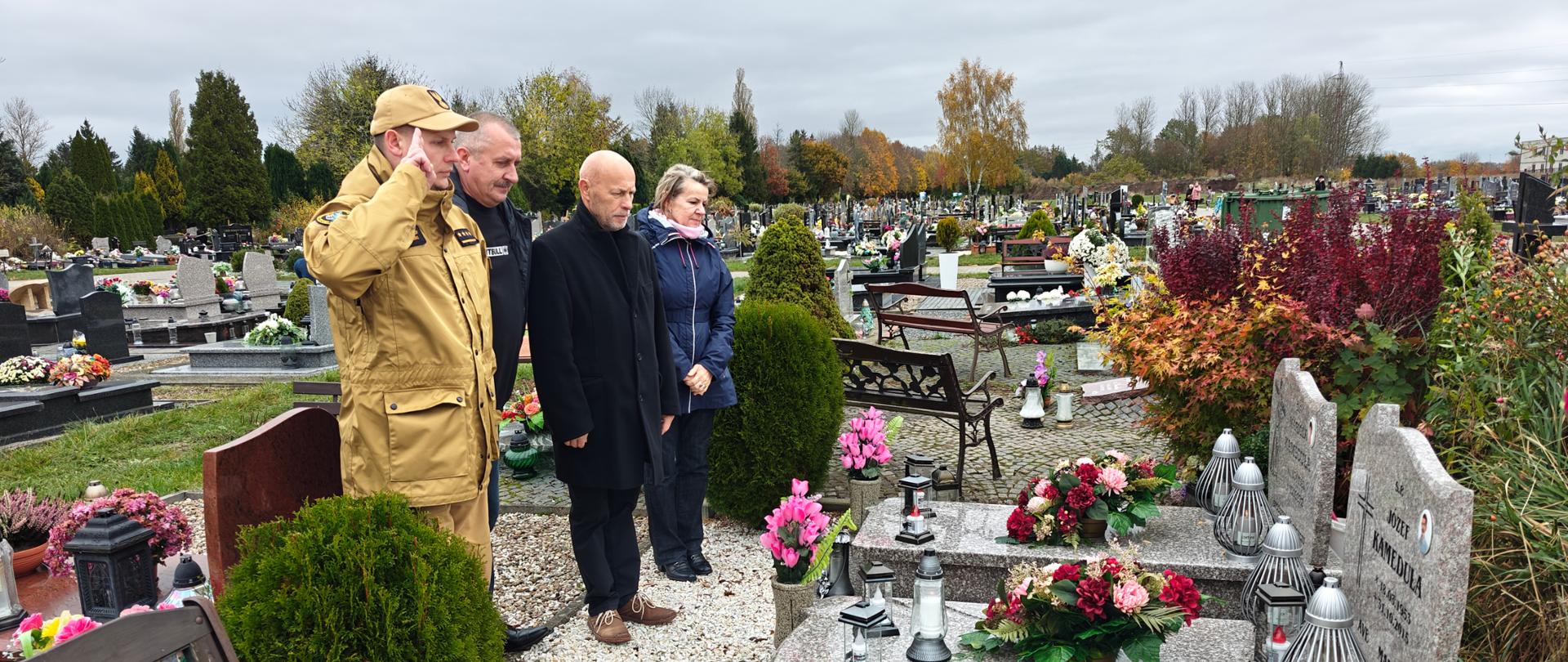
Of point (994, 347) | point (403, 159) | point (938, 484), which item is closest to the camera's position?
point (403, 159)

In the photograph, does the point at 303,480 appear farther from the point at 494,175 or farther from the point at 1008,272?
the point at 1008,272

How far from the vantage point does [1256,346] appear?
432 centimetres

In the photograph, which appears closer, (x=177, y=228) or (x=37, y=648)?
(x=37, y=648)

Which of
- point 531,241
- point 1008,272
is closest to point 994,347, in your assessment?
point 1008,272

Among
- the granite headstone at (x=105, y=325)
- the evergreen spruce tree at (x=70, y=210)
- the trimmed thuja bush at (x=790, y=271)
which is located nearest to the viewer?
the trimmed thuja bush at (x=790, y=271)

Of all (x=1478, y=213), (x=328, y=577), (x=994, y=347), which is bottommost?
(x=994, y=347)

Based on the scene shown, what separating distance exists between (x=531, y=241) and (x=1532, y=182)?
1096 cm

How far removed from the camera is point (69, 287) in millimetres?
13398

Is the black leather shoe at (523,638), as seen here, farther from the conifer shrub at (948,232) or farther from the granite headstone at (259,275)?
the conifer shrub at (948,232)

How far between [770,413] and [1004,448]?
257 centimetres

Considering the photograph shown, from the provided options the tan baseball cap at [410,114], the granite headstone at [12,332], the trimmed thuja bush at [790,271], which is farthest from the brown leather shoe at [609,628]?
the granite headstone at [12,332]

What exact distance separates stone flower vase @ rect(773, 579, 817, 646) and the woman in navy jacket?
2.59 feet

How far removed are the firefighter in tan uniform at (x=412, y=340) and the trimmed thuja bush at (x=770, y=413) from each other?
6.79ft

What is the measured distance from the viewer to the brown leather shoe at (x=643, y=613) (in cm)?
393
